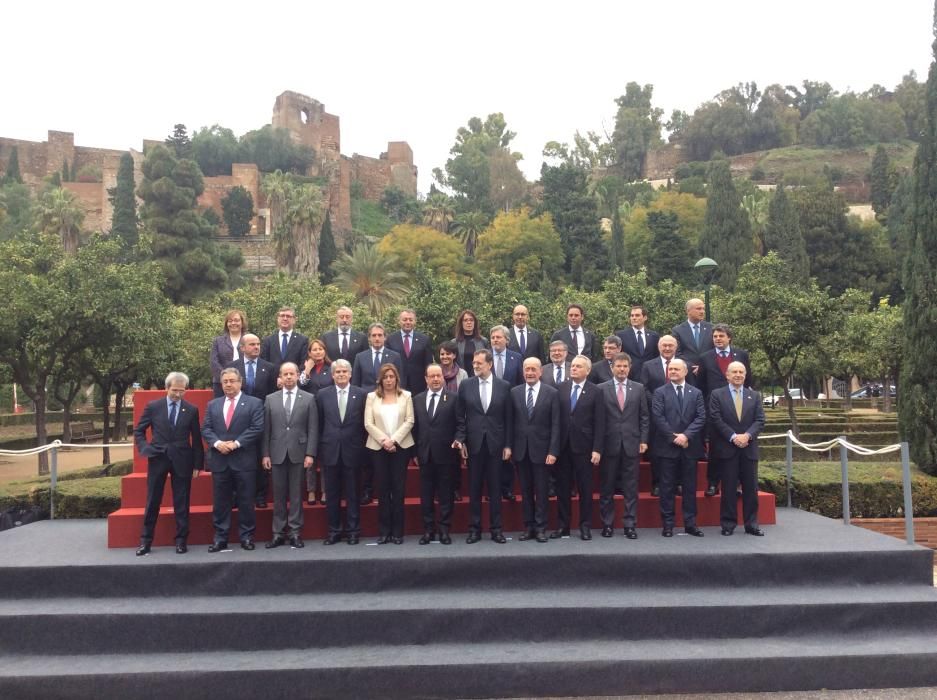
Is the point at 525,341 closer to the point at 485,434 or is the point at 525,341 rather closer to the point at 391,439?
the point at 485,434

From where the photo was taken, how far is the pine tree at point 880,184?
7175 centimetres

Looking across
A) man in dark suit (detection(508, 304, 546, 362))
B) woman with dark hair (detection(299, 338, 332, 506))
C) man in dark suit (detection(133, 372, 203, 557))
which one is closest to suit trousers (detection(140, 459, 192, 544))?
man in dark suit (detection(133, 372, 203, 557))

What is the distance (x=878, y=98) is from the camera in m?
107

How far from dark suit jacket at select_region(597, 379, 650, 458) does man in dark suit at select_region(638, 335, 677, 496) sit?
0.31 metres

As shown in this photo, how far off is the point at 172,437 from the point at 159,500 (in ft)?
1.79

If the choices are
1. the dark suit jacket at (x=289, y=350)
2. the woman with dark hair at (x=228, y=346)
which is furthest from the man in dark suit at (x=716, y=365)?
the woman with dark hair at (x=228, y=346)

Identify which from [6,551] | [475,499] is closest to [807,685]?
[475,499]

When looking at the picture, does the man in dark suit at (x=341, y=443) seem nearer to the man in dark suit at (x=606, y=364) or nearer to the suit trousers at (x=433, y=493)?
the suit trousers at (x=433, y=493)

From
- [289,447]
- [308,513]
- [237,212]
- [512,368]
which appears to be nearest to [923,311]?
[512,368]

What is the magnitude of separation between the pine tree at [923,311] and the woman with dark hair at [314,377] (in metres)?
8.16

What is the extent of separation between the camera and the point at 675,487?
7211mm

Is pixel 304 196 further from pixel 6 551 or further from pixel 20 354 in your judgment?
pixel 6 551

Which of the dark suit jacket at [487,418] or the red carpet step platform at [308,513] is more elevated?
the dark suit jacket at [487,418]

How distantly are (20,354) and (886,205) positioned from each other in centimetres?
7273
